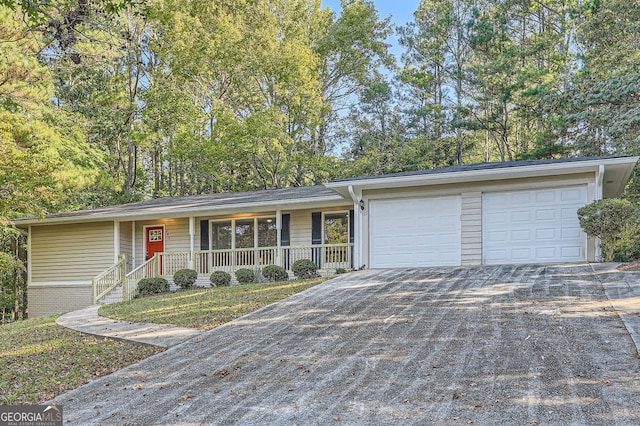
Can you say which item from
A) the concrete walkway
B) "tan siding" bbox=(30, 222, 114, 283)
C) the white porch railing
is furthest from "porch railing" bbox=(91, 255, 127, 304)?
the concrete walkway

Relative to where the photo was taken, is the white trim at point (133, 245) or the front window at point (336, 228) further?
the white trim at point (133, 245)

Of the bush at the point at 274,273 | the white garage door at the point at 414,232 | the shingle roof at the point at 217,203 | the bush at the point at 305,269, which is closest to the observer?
the white garage door at the point at 414,232

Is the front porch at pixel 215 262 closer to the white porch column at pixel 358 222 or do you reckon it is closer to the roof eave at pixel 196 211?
the white porch column at pixel 358 222

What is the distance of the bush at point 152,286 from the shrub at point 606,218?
10.7m

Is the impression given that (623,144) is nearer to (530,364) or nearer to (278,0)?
(530,364)

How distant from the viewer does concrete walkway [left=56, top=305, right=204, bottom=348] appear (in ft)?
24.0

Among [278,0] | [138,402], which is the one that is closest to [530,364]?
[138,402]

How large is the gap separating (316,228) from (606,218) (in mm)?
7458

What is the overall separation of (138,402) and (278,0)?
24.0 m

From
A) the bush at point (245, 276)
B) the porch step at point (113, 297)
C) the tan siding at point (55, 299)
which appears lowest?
the tan siding at point (55, 299)

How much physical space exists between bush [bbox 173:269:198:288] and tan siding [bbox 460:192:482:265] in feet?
24.3

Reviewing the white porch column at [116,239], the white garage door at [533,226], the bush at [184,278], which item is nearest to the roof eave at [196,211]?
the white porch column at [116,239]

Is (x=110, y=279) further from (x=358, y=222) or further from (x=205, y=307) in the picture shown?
(x=358, y=222)

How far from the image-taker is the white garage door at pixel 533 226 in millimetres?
11359
